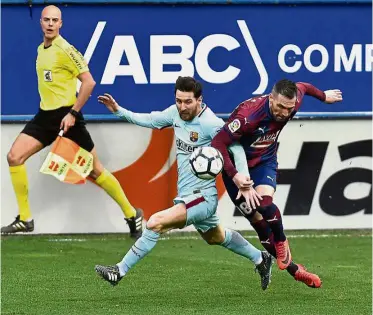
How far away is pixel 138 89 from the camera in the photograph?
40.2 ft

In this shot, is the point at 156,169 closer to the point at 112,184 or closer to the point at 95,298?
the point at 112,184

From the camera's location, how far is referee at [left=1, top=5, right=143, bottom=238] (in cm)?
1159

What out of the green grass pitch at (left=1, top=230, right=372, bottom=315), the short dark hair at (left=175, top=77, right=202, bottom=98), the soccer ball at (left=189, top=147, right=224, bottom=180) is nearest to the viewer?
the green grass pitch at (left=1, top=230, right=372, bottom=315)

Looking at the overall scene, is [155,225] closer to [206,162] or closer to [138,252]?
[138,252]

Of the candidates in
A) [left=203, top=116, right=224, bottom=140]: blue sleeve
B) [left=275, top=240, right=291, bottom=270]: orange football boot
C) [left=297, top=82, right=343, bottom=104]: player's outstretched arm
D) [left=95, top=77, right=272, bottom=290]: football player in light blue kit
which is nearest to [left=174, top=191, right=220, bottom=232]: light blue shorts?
[left=95, top=77, right=272, bottom=290]: football player in light blue kit

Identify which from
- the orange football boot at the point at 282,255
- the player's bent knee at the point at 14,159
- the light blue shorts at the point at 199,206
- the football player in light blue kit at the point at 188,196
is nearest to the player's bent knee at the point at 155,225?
the football player in light blue kit at the point at 188,196

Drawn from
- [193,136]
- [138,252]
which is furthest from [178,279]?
[193,136]

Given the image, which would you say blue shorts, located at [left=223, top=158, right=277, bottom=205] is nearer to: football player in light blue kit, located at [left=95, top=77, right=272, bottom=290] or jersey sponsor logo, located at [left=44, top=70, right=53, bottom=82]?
football player in light blue kit, located at [left=95, top=77, right=272, bottom=290]

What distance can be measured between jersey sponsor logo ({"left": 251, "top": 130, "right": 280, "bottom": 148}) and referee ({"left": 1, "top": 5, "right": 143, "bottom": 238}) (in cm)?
290

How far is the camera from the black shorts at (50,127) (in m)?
11.6

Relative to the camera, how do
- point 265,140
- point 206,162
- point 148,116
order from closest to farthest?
point 206,162, point 265,140, point 148,116

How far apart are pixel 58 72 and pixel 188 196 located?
3182mm

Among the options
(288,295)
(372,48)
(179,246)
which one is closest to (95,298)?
(288,295)

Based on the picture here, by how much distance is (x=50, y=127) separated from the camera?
1166 cm
